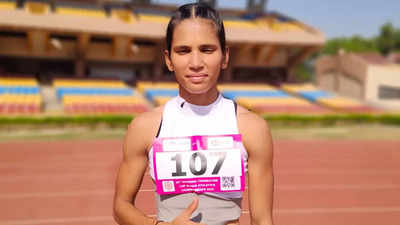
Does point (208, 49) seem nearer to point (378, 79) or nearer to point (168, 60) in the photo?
point (168, 60)

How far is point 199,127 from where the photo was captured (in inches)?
62.7

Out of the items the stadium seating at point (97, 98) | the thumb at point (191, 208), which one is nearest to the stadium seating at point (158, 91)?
the stadium seating at point (97, 98)

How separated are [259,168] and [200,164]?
11.3 inches

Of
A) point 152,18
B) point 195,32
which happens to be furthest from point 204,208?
point 152,18

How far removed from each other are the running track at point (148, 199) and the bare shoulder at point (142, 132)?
37cm

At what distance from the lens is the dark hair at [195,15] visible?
1.59 metres

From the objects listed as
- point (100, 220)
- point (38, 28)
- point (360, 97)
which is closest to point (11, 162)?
point (100, 220)

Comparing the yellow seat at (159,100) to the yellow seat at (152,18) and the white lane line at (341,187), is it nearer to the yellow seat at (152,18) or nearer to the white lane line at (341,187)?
the yellow seat at (152,18)

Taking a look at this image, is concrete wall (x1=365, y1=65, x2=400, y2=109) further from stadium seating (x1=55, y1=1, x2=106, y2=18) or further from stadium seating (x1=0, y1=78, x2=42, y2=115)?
stadium seating (x1=0, y1=78, x2=42, y2=115)

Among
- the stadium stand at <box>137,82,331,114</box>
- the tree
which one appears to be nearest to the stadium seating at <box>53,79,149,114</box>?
the stadium stand at <box>137,82,331,114</box>

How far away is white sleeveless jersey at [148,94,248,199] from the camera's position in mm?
1590

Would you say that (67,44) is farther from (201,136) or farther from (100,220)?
(201,136)

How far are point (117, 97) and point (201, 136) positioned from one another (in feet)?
60.7

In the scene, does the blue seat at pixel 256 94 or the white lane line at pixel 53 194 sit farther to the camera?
the blue seat at pixel 256 94
